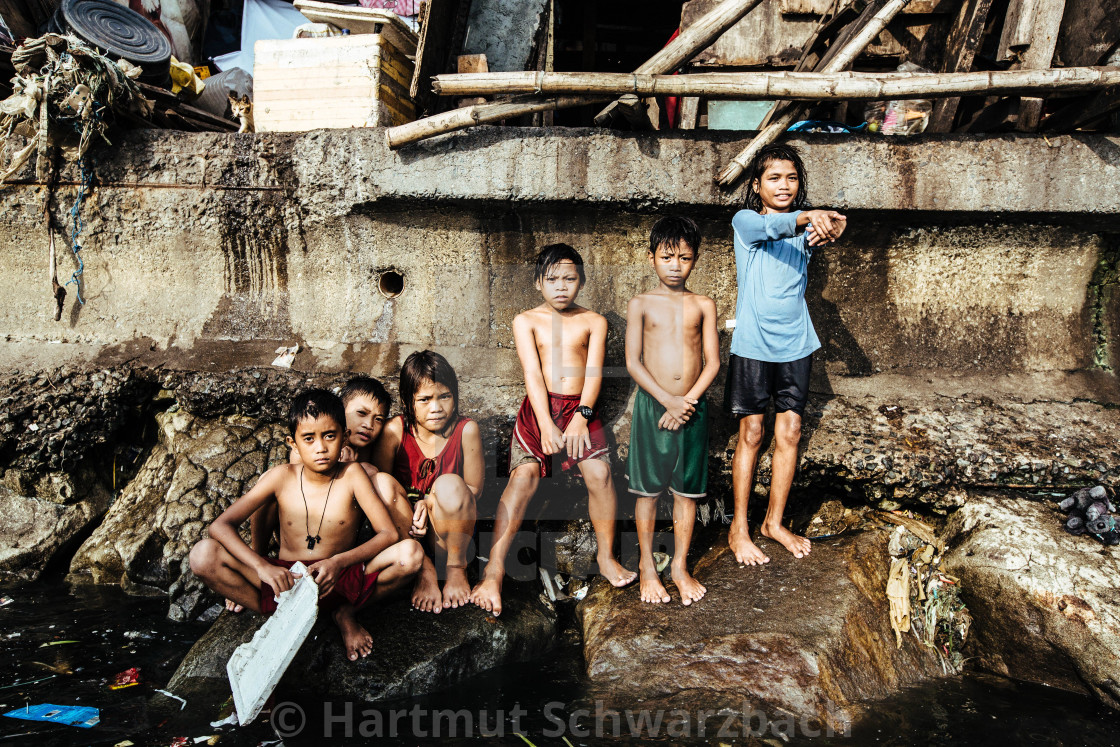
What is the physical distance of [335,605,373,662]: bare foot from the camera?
9.10 feet

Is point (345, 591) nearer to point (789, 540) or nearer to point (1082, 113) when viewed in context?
point (789, 540)

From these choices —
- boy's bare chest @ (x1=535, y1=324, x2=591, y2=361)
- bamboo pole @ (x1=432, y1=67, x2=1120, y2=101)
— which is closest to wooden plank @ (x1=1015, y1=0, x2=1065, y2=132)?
bamboo pole @ (x1=432, y1=67, x2=1120, y2=101)

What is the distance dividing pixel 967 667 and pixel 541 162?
3.23 m

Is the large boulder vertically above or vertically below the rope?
below

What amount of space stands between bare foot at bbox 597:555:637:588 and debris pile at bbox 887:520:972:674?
47.0 inches

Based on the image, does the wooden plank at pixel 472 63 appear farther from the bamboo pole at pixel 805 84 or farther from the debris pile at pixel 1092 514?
the debris pile at pixel 1092 514

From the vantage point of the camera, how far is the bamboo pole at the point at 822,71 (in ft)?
11.7

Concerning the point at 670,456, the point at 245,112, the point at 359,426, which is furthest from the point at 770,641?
the point at 245,112

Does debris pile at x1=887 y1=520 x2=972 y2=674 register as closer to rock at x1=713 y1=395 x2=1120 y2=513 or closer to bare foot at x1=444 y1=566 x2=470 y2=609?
rock at x1=713 y1=395 x2=1120 y2=513

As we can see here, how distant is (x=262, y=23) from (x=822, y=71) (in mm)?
5716

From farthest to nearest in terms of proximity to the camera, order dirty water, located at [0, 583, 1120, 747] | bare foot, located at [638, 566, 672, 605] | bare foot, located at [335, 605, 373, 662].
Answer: bare foot, located at [638, 566, 672, 605] → bare foot, located at [335, 605, 373, 662] → dirty water, located at [0, 583, 1120, 747]

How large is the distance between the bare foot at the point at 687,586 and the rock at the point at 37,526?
344 cm

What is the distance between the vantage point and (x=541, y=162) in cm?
379

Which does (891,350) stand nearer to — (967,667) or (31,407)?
(967,667)
